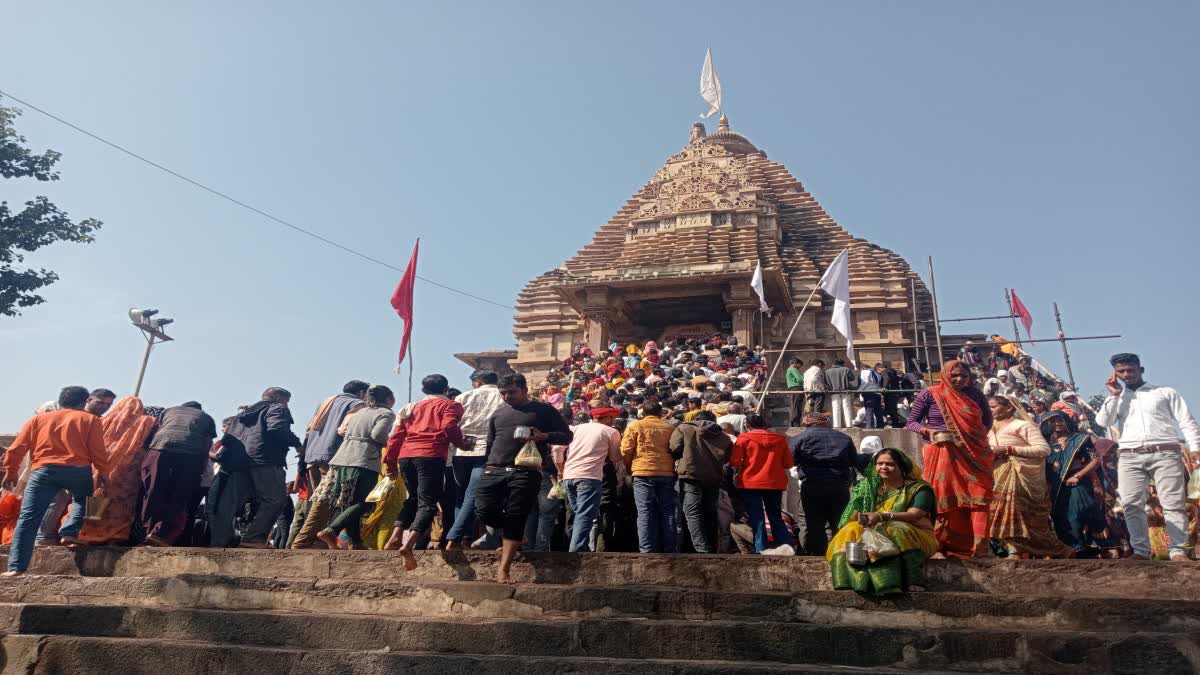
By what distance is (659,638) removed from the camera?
176 inches

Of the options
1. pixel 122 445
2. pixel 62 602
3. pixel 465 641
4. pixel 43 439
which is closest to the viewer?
pixel 465 641

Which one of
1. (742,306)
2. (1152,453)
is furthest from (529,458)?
(742,306)

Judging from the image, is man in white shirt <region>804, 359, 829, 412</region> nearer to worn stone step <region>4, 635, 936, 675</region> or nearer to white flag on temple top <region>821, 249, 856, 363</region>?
white flag on temple top <region>821, 249, 856, 363</region>

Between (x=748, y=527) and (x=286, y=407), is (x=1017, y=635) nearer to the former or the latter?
(x=748, y=527)

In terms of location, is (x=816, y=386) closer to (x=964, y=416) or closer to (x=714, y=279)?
(x=714, y=279)

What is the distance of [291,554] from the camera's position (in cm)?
595

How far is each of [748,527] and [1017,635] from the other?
3.01 m

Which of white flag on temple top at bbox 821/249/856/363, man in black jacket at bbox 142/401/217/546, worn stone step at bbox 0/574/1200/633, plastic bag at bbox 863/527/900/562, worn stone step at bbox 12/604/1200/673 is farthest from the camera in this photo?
white flag on temple top at bbox 821/249/856/363

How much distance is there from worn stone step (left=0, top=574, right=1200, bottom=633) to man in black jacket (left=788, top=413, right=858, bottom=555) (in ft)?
6.55

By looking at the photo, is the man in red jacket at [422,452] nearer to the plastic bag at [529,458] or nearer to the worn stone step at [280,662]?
the plastic bag at [529,458]

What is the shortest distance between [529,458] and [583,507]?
760 mm

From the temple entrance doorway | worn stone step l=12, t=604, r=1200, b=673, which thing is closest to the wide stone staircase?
worn stone step l=12, t=604, r=1200, b=673

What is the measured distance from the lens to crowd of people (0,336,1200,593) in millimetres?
5609

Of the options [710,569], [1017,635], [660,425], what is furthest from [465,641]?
[1017,635]
